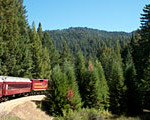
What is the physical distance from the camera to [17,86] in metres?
23.6

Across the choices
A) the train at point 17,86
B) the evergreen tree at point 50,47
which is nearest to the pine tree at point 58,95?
the train at point 17,86

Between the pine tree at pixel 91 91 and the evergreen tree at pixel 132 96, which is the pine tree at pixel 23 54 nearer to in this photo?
the pine tree at pixel 91 91

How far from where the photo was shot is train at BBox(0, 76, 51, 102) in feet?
65.0

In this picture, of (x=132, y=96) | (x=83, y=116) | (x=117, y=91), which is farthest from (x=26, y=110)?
(x=132, y=96)

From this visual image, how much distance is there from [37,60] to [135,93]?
2445 cm

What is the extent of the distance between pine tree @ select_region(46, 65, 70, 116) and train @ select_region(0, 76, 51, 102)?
154 centimetres

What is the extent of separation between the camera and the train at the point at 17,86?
1980 cm

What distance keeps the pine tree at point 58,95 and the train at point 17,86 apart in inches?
60.7

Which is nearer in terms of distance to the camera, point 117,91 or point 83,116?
point 83,116

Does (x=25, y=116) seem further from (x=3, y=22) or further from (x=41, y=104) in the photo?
(x=3, y=22)

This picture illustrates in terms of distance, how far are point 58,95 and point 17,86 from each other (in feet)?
23.0

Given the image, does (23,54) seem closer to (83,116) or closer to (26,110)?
(26,110)

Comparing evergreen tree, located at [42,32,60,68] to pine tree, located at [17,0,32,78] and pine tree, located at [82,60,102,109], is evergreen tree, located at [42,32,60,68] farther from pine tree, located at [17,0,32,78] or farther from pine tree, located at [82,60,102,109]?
pine tree, located at [82,60,102,109]

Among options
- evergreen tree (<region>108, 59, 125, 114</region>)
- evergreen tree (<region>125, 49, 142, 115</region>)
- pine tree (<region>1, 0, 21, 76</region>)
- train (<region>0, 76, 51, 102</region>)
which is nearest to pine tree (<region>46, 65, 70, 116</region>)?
train (<region>0, 76, 51, 102</region>)
